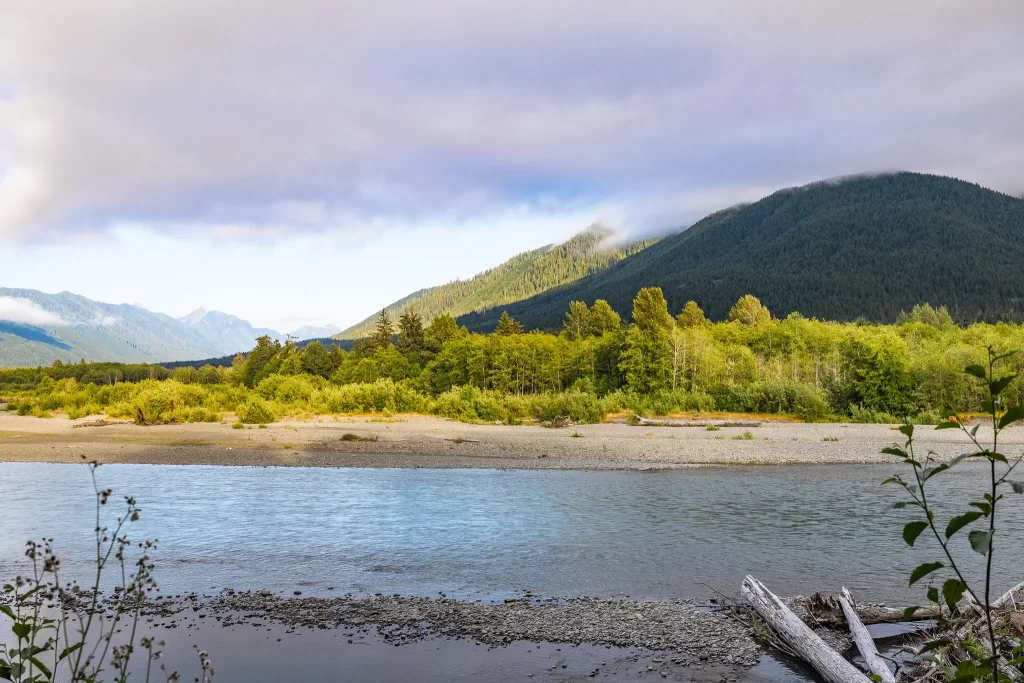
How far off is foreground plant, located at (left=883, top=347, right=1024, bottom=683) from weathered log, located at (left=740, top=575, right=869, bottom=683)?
2.88ft

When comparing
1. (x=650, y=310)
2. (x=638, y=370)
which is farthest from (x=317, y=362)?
(x=638, y=370)

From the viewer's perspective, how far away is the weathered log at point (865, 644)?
777 cm

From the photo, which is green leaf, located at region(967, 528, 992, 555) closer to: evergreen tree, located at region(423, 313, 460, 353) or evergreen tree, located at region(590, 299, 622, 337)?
evergreen tree, located at region(423, 313, 460, 353)

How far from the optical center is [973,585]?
38.5 feet

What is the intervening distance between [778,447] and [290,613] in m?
28.3

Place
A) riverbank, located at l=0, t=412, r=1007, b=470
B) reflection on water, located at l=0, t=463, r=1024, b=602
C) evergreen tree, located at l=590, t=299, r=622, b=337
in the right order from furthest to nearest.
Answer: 1. evergreen tree, located at l=590, t=299, r=622, b=337
2. riverbank, located at l=0, t=412, r=1007, b=470
3. reflection on water, located at l=0, t=463, r=1024, b=602

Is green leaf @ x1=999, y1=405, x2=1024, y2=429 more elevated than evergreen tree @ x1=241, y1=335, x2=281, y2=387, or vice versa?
evergreen tree @ x1=241, y1=335, x2=281, y2=387

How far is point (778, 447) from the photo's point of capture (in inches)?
1350

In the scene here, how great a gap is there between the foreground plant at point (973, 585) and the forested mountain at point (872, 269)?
129343mm

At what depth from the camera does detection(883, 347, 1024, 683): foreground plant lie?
255cm

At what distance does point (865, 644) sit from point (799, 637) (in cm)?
73

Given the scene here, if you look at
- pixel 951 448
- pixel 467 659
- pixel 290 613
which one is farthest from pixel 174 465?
pixel 951 448

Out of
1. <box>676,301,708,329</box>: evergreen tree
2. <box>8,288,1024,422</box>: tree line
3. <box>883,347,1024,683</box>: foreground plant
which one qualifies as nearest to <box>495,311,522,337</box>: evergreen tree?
<box>8,288,1024,422</box>: tree line

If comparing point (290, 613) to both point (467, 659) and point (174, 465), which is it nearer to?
point (467, 659)
